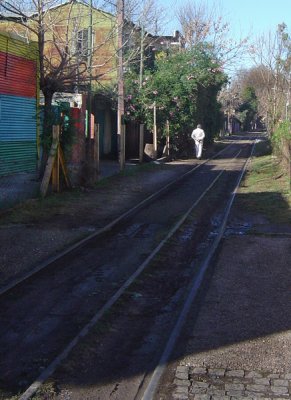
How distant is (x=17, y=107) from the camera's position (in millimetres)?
17078

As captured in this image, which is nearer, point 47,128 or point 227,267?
point 227,267

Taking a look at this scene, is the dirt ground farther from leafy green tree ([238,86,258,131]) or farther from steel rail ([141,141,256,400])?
leafy green tree ([238,86,258,131])

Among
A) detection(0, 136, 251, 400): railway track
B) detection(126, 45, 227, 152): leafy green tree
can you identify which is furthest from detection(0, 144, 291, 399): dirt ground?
detection(126, 45, 227, 152): leafy green tree

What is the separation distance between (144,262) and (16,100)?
10645 millimetres

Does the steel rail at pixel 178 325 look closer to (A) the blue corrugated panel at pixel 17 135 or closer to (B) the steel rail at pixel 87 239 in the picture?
(B) the steel rail at pixel 87 239

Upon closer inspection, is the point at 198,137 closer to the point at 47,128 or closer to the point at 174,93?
the point at 174,93

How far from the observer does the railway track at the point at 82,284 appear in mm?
4691

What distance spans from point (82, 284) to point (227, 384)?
2.97 m

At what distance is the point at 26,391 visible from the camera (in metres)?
4.04

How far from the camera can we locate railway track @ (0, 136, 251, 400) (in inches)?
185

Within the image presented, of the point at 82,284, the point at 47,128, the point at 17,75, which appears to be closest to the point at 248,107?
the point at 17,75

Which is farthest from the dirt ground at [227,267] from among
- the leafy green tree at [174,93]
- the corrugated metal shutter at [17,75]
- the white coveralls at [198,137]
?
the white coveralls at [198,137]

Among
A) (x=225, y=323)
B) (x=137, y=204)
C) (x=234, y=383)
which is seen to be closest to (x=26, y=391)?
(x=234, y=383)

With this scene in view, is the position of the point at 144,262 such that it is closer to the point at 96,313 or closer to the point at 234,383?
the point at 96,313
